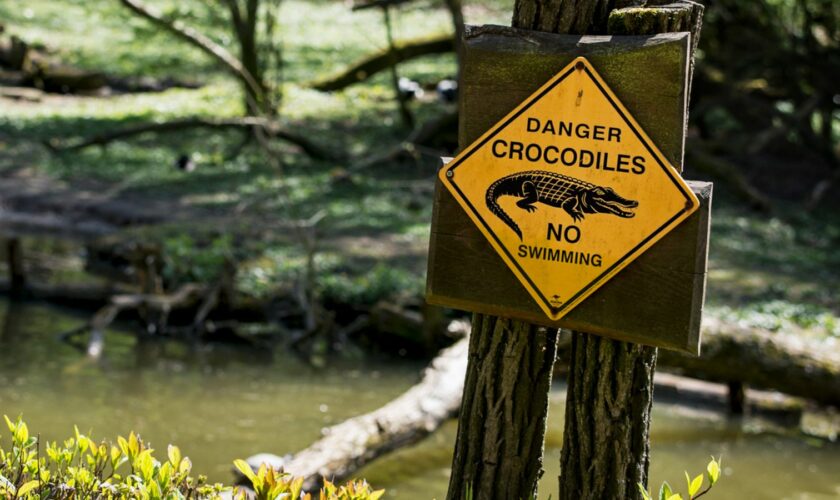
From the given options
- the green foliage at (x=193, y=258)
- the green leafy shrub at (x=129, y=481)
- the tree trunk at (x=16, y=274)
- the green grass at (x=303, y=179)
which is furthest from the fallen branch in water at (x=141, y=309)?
the green leafy shrub at (x=129, y=481)

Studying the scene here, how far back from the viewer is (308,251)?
1109 cm

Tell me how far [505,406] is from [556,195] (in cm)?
75

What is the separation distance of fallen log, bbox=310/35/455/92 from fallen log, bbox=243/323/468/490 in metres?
12.6

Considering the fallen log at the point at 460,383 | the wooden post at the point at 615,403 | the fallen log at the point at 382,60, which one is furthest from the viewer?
the fallen log at the point at 382,60

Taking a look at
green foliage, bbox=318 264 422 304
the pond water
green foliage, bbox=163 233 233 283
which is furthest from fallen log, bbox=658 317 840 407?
green foliage, bbox=163 233 233 283

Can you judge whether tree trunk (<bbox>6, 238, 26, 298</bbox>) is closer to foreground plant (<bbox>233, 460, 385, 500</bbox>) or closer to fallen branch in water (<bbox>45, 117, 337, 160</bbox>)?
fallen branch in water (<bbox>45, 117, 337, 160</bbox>)

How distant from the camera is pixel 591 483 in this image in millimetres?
3902

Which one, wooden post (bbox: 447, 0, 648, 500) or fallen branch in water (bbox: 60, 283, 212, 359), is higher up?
wooden post (bbox: 447, 0, 648, 500)

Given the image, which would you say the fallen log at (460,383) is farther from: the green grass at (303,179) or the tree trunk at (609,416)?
the tree trunk at (609,416)

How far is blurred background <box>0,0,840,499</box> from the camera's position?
29.3 feet

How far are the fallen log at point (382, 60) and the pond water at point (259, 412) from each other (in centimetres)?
1073

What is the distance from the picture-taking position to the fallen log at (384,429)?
6695 mm

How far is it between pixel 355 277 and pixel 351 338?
1.17 meters

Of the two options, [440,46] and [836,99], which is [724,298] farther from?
[440,46]
